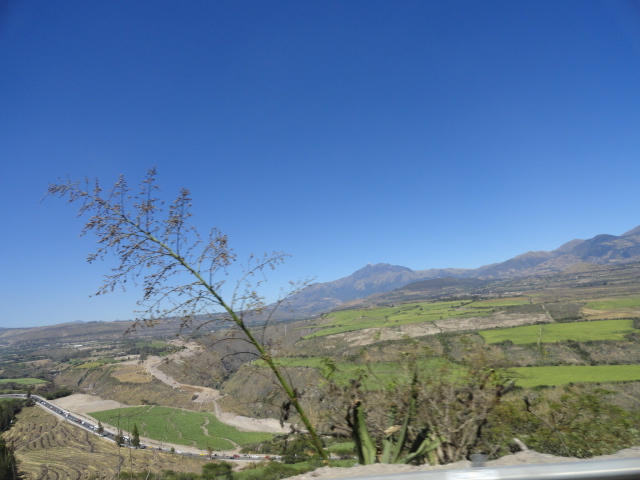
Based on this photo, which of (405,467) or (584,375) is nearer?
(405,467)

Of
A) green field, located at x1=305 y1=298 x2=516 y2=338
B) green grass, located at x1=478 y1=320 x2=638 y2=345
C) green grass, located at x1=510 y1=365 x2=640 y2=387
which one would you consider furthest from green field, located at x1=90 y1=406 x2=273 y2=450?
green grass, located at x1=478 y1=320 x2=638 y2=345

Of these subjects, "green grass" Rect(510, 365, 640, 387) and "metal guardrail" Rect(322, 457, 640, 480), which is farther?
"green grass" Rect(510, 365, 640, 387)

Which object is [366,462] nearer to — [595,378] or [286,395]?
[286,395]

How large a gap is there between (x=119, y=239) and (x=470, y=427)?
13.2 feet

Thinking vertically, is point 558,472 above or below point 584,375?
above

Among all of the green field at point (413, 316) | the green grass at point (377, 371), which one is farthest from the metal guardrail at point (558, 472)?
the green field at point (413, 316)

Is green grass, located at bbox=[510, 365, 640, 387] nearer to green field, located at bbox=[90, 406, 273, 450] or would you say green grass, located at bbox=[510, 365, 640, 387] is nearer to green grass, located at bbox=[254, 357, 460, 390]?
green grass, located at bbox=[254, 357, 460, 390]

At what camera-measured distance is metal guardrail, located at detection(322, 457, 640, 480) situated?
1.34 meters

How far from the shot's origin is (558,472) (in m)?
1.35

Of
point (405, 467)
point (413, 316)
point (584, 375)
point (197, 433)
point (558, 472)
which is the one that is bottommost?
point (197, 433)

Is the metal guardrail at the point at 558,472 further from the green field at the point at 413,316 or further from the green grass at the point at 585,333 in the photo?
the green field at the point at 413,316

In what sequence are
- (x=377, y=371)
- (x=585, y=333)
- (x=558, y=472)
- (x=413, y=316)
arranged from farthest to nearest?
(x=413, y=316), (x=585, y=333), (x=377, y=371), (x=558, y=472)

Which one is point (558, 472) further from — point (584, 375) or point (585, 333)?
point (585, 333)

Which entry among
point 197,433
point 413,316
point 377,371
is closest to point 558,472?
point 377,371
